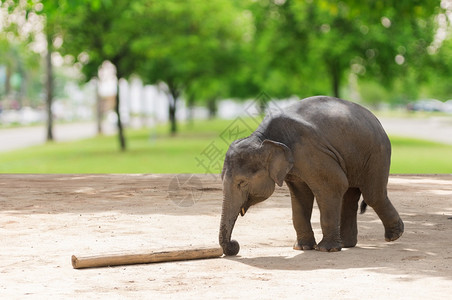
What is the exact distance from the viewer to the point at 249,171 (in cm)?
832

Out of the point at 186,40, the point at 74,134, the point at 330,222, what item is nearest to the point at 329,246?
the point at 330,222

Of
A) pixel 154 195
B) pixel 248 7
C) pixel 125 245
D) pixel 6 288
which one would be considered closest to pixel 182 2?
pixel 248 7

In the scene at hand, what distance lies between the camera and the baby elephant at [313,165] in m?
8.30

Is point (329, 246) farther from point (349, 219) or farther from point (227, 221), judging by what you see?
point (227, 221)

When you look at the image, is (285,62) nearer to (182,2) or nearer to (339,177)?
(182,2)

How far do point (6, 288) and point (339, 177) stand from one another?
11.5 feet

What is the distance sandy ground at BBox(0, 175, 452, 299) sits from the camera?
22.8ft

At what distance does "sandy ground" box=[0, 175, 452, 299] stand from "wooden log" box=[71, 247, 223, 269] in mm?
88

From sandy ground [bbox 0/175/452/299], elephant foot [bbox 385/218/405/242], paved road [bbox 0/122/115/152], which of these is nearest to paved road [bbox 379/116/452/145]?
paved road [bbox 0/122/115/152]

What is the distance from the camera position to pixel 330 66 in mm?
36125

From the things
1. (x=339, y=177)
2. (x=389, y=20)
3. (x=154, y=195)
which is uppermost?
(x=389, y=20)

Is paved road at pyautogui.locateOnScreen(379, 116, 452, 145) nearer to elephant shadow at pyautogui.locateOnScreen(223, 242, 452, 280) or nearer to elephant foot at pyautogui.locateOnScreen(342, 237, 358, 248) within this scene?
elephant foot at pyautogui.locateOnScreen(342, 237, 358, 248)

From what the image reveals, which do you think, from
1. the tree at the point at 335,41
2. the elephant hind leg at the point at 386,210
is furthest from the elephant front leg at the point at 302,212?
the tree at the point at 335,41

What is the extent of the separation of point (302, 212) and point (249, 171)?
1.01m
